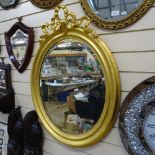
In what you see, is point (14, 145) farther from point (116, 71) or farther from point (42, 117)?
point (116, 71)

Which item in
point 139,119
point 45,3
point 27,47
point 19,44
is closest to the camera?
point 139,119

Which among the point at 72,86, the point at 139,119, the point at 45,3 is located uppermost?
the point at 45,3

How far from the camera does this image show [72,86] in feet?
4.60

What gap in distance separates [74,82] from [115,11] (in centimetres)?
44

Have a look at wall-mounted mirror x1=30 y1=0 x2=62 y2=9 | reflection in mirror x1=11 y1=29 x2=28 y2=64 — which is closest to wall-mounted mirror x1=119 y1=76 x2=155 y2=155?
wall-mounted mirror x1=30 y1=0 x2=62 y2=9

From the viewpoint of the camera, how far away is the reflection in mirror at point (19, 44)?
171 cm

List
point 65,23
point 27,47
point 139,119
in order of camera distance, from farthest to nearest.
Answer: point 27,47 < point 65,23 < point 139,119

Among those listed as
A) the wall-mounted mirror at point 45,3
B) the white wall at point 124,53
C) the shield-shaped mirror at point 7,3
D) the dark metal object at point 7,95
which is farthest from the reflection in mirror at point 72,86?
the shield-shaped mirror at point 7,3

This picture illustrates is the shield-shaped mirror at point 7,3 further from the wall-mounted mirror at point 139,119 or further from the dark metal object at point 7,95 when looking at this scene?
the wall-mounted mirror at point 139,119

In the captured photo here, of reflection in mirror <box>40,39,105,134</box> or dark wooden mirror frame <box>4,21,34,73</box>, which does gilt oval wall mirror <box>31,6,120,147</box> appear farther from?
dark wooden mirror frame <box>4,21,34,73</box>

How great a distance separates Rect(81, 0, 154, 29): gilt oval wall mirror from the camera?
1079 millimetres

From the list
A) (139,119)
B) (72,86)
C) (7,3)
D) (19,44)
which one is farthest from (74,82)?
(7,3)

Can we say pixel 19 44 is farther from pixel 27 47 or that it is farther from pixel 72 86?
pixel 72 86

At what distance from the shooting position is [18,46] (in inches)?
70.1
